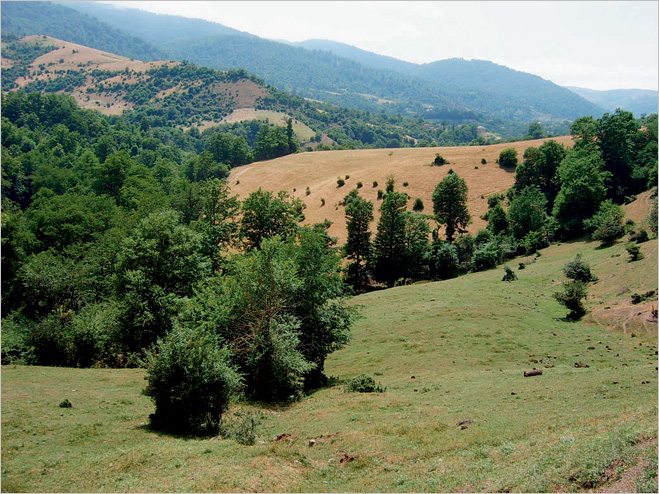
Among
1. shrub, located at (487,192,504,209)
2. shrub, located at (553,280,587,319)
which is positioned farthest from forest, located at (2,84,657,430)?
shrub, located at (553,280,587,319)

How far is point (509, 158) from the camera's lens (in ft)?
311

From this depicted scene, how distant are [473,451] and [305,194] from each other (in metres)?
89.5

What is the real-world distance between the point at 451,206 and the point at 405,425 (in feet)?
182

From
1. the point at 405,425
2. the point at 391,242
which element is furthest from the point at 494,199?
the point at 405,425

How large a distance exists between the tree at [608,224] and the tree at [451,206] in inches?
686

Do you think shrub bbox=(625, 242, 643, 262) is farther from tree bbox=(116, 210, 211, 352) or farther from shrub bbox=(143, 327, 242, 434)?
shrub bbox=(143, 327, 242, 434)

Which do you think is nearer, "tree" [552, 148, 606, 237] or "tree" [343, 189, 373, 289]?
"tree" [343, 189, 373, 289]

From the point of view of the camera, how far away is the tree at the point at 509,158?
94.6m

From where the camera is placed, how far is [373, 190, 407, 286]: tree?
63.0 metres

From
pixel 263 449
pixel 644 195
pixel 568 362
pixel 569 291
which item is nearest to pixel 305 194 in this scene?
pixel 644 195

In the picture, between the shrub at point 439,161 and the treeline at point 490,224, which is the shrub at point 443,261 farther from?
the shrub at point 439,161

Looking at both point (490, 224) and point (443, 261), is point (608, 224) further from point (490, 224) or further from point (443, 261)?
point (443, 261)

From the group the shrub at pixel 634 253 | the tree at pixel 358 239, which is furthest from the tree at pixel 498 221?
the shrub at pixel 634 253

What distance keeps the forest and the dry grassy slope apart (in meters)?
4.57
